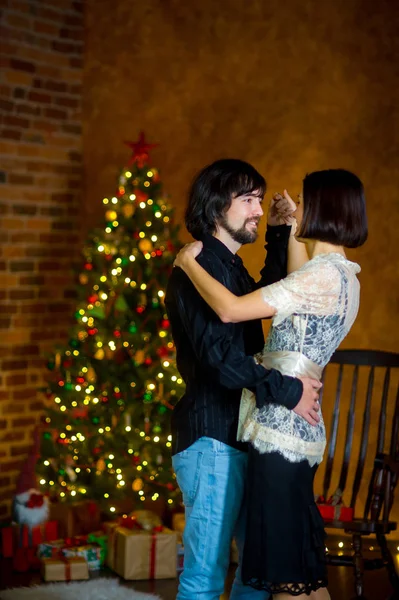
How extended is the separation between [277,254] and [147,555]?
6.18 ft

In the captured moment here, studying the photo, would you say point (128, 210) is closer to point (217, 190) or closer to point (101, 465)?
point (101, 465)

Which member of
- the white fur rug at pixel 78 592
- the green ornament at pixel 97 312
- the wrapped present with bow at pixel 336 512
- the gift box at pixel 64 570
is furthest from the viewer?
the green ornament at pixel 97 312

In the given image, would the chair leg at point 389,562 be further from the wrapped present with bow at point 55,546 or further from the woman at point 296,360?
the wrapped present with bow at point 55,546

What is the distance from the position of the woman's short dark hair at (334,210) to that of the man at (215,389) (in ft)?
0.70

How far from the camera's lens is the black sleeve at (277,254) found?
2756mm

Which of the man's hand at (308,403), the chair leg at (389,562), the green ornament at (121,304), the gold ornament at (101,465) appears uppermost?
the green ornament at (121,304)

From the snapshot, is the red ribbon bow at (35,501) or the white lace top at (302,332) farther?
the red ribbon bow at (35,501)

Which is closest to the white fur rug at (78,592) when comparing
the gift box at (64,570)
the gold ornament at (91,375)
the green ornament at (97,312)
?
the gift box at (64,570)

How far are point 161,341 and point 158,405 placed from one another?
29 centimetres

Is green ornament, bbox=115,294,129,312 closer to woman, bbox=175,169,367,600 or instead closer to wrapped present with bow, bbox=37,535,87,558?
wrapped present with bow, bbox=37,535,87,558

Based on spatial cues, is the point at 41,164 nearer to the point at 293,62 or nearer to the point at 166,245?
the point at 166,245

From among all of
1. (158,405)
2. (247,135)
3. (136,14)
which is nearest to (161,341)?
(158,405)

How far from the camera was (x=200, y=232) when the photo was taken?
8.27ft

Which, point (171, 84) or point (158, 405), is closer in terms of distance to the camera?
point (158, 405)
